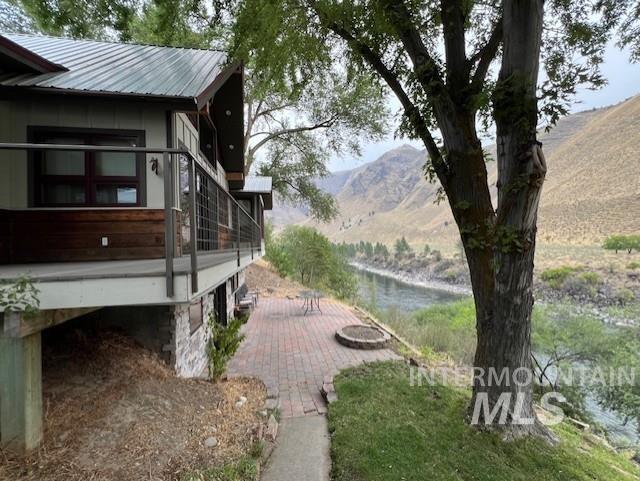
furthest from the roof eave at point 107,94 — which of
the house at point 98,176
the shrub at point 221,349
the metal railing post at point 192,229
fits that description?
the shrub at point 221,349

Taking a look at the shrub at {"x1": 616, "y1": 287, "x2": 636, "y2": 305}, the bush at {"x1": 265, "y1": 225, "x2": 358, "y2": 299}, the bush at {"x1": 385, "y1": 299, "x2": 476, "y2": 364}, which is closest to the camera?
the bush at {"x1": 385, "y1": 299, "x2": 476, "y2": 364}

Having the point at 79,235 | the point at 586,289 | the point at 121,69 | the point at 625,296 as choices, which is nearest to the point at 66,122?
the point at 121,69

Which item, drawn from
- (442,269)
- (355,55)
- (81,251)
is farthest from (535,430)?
(442,269)

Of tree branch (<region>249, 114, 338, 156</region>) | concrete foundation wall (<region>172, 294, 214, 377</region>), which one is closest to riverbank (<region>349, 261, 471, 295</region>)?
tree branch (<region>249, 114, 338, 156</region>)

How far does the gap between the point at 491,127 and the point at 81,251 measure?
623cm

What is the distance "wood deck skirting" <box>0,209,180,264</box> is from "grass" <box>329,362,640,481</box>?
4.00 m

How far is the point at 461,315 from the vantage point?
19.1m

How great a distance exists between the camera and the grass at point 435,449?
11.7 feet

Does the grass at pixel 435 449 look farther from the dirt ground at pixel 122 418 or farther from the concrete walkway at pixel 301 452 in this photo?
the dirt ground at pixel 122 418

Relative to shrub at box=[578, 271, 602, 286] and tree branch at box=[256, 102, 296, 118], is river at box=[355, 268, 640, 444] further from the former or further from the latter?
tree branch at box=[256, 102, 296, 118]

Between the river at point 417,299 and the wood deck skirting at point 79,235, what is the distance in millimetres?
12641

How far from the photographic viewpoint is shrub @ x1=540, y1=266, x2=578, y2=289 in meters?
28.8

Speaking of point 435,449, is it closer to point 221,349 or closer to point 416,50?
point 221,349

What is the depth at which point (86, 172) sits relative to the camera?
15.9ft
